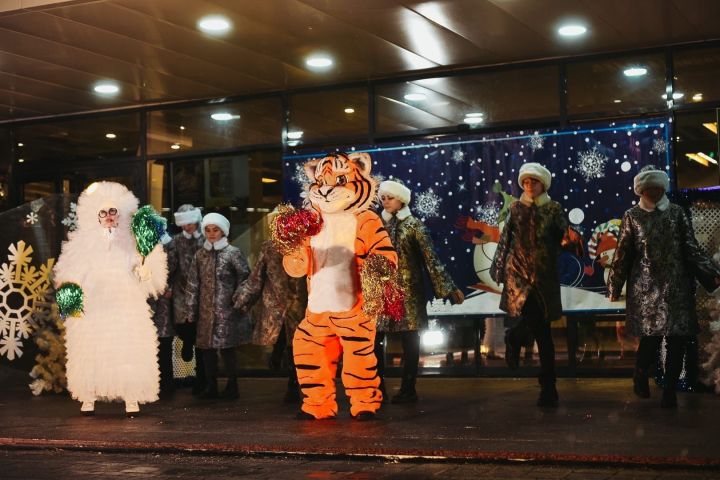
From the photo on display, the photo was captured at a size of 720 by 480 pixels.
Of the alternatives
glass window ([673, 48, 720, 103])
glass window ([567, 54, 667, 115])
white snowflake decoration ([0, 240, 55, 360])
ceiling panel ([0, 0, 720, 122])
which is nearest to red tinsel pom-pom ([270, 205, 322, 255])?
ceiling panel ([0, 0, 720, 122])

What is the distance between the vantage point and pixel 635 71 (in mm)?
12859

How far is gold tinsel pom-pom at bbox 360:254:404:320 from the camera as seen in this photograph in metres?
8.88

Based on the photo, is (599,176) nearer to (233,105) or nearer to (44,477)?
(233,105)

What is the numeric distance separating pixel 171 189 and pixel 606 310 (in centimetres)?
638

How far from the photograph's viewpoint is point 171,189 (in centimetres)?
1563

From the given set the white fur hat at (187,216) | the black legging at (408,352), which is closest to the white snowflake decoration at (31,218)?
the white fur hat at (187,216)

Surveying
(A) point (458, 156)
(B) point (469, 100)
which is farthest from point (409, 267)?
(B) point (469, 100)

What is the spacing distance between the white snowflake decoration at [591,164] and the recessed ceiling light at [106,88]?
5.88 metres

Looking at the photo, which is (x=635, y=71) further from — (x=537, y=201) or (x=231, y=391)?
(x=231, y=391)

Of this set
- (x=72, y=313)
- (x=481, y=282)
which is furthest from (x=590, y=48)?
(x=72, y=313)

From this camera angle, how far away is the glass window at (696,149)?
12.4 m

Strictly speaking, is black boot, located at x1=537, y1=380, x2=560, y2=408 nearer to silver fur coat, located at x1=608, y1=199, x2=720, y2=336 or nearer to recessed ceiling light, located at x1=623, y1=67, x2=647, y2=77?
silver fur coat, located at x1=608, y1=199, x2=720, y2=336

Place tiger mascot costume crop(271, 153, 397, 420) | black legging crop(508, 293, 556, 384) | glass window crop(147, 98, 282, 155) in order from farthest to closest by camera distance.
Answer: glass window crop(147, 98, 282, 155) < black legging crop(508, 293, 556, 384) < tiger mascot costume crop(271, 153, 397, 420)

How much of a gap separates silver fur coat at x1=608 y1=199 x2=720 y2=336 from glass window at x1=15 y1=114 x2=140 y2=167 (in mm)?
8414
